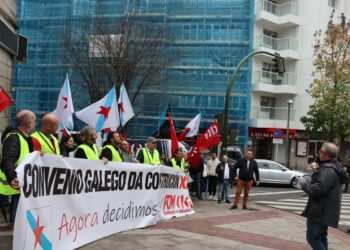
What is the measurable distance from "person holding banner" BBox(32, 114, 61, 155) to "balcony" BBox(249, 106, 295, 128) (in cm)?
3269

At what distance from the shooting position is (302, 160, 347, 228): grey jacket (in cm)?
572

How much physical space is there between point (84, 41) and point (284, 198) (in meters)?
14.8

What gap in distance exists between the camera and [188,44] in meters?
37.3

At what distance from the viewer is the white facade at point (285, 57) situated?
38562 millimetres

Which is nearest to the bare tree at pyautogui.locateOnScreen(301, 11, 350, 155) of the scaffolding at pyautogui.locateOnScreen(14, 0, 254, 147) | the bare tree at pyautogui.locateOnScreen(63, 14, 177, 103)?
the scaffolding at pyautogui.locateOnScreen(14, 0, 254, 147)

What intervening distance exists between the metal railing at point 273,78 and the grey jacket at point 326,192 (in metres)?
33.1

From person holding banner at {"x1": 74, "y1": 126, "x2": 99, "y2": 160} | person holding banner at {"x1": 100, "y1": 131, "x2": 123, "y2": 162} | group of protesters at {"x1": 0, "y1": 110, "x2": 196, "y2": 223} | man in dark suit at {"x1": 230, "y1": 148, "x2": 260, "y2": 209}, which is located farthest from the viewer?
man in dark suit at {"x1": 230, "y1": 148, "x2": 260, "y2": 209}

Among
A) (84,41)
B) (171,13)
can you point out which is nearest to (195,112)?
(171,13)

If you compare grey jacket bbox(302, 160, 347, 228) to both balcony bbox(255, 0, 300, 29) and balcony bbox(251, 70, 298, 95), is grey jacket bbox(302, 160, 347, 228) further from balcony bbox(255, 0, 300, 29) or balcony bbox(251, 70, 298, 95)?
balcony bbox(255, 0, 300, 29)

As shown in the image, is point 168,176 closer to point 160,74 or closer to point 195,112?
point 160,74

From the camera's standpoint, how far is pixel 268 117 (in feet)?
130

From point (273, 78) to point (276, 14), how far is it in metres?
5.50

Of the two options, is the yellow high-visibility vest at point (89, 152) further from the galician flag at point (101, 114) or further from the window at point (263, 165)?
the window at point (263, 165)

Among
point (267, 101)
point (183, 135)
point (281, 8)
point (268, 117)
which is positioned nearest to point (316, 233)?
point (183, 135)
